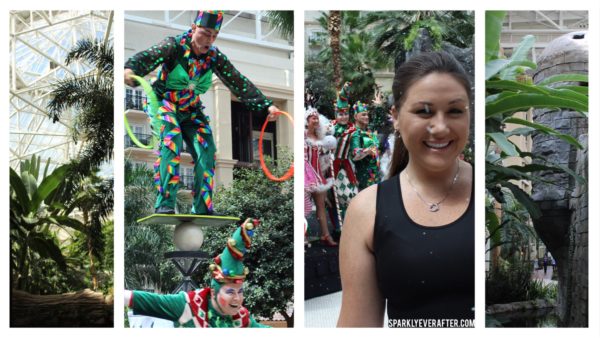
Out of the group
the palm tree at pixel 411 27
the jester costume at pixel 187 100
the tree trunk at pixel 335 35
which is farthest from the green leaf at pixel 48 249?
the palm tree at pixel 411 27

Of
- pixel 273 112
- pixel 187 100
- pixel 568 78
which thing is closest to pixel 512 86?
pixel 568 78

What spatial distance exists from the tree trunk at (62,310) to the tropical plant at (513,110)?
3044mm

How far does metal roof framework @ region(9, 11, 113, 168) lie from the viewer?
6883 millimetres

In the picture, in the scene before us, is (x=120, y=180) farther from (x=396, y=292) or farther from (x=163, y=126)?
(x=396, y=292)

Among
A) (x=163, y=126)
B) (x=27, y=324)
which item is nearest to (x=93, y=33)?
(x=163, y=126)

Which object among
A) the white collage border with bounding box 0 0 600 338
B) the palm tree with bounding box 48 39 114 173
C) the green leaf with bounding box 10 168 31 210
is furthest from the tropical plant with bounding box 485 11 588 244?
the green leaf with bounding box 10 168 31 210

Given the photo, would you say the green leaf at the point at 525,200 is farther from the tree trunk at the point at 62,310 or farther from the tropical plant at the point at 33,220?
the tropical plant at the point at 33,220

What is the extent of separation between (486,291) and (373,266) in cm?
91

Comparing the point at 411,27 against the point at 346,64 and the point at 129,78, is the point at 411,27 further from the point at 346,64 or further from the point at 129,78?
the point at 129,78

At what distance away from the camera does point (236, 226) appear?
6773 mm

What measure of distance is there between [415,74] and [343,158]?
900 mm

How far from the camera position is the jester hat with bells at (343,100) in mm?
6867

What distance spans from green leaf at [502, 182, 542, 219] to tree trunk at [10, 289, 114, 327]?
128 inches

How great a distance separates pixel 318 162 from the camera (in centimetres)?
682
